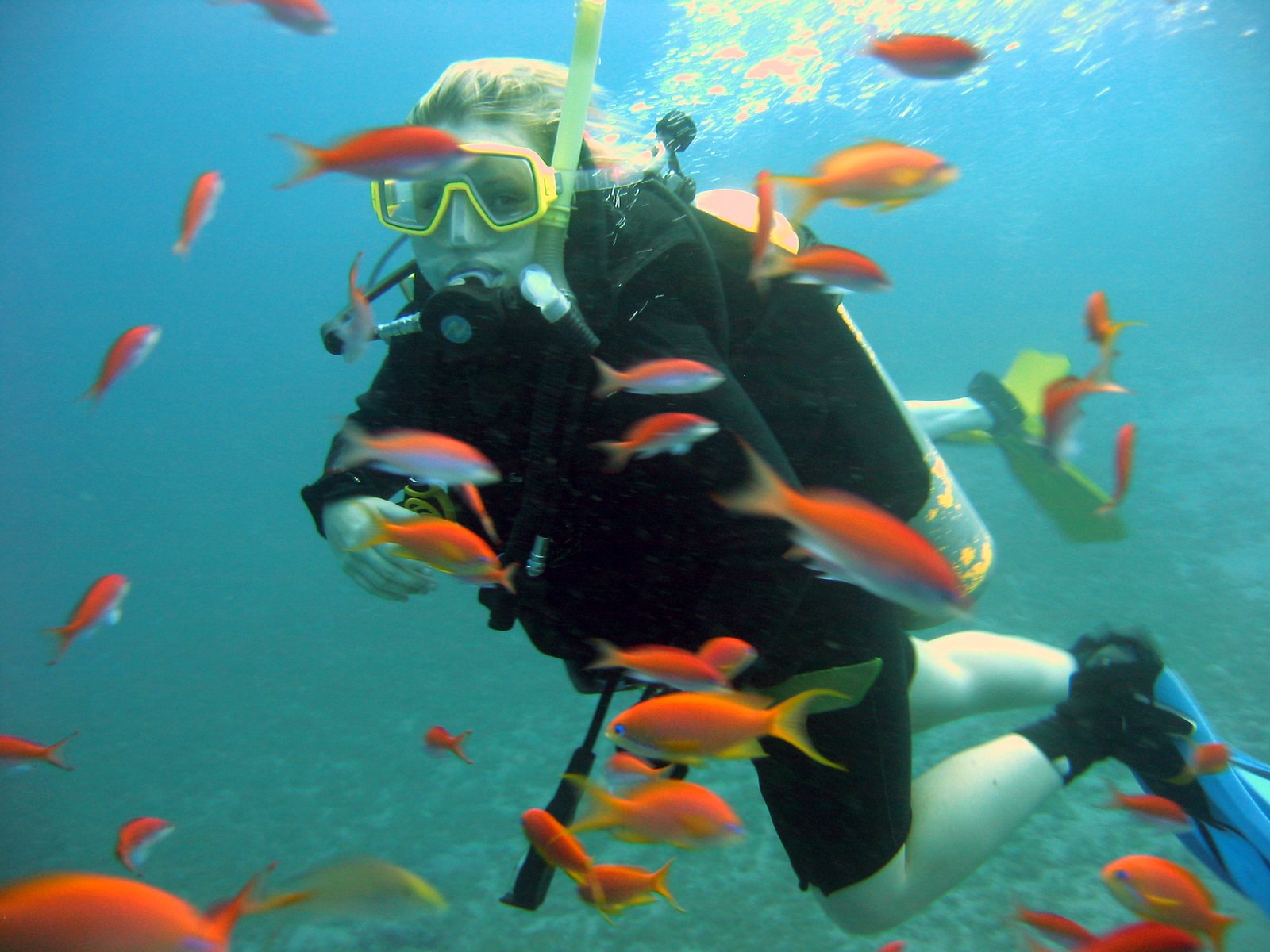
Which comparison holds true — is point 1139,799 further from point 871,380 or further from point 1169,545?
point 1169,545

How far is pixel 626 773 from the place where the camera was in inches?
85.2

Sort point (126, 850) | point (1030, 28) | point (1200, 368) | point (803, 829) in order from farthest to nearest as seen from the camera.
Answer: point (1030, 28), point (1200, 368), point (126, 850), point (803, 829)

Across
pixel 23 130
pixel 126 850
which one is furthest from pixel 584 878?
pixel 23 130

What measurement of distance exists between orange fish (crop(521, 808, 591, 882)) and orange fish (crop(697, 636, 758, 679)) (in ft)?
2.61

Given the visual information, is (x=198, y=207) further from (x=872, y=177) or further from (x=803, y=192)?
(x=872, y=177)

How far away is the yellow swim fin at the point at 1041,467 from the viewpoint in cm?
348

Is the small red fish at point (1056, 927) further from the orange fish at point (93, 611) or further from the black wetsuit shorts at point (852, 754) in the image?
the orange fish at point (93, 611)

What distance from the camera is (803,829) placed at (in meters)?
2.33

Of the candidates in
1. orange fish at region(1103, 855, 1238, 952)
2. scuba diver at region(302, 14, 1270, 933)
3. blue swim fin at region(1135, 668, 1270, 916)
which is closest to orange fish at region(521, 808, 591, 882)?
scuba diver at region(302, 14, 1270, 933)

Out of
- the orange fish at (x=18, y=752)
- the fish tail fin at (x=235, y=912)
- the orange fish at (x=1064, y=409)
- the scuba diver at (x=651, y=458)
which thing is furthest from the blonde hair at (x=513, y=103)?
the orange fish at (x=18, y=752)

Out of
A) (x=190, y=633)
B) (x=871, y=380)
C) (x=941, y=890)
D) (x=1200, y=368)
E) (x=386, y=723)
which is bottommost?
(x=190, y=633)

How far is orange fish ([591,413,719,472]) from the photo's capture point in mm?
1529

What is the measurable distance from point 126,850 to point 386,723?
27.6ft

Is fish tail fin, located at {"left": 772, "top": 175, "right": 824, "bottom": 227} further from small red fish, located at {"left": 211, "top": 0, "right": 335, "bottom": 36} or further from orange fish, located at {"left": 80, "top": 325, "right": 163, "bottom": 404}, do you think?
orange fish, located at {"left": 80, "top": 325, "right": 163, "bottom": 404}
